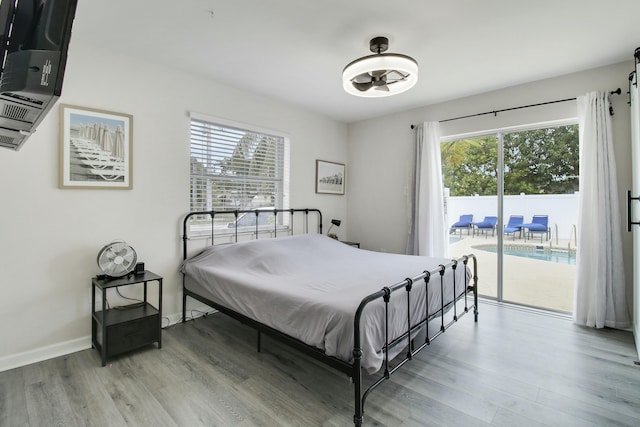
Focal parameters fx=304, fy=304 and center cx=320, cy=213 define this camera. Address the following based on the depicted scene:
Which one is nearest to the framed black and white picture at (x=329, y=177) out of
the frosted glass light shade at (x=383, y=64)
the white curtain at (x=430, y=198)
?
the white curtain at (x=430, y=198)

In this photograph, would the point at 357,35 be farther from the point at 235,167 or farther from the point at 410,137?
the point at 410,137

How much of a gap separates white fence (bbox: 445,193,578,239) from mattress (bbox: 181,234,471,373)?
1279 millimetres

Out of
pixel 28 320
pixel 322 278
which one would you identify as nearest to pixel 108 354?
pixel 28 320

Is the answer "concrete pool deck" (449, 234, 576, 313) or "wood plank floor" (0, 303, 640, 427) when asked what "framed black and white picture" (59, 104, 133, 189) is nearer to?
"wood plank floor" (0, 303, 640, 427)

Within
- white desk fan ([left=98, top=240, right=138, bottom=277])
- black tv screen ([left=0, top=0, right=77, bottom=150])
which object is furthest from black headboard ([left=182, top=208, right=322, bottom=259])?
black tv screen ([left=0, top=0, right=77, bottom=150])

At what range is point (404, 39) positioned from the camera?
2.56 meters

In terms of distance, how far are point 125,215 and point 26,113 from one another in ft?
6.12

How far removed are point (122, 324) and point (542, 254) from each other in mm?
4412

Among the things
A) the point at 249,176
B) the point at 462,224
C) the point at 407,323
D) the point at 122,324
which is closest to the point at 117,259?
the point at 122,324

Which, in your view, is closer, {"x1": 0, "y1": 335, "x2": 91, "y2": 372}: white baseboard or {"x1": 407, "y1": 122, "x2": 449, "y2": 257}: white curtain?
{"x1": 0, "y1": 335, "x2": 91, "y2": 372}: white baseboard

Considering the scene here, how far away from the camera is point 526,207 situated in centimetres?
368

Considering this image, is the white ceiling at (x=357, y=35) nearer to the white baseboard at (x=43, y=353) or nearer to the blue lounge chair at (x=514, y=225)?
the blue lounge chair at (x=514, y=225)

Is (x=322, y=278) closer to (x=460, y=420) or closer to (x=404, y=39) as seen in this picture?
(x=460, y=420)

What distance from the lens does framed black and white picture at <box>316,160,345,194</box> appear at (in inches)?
184
